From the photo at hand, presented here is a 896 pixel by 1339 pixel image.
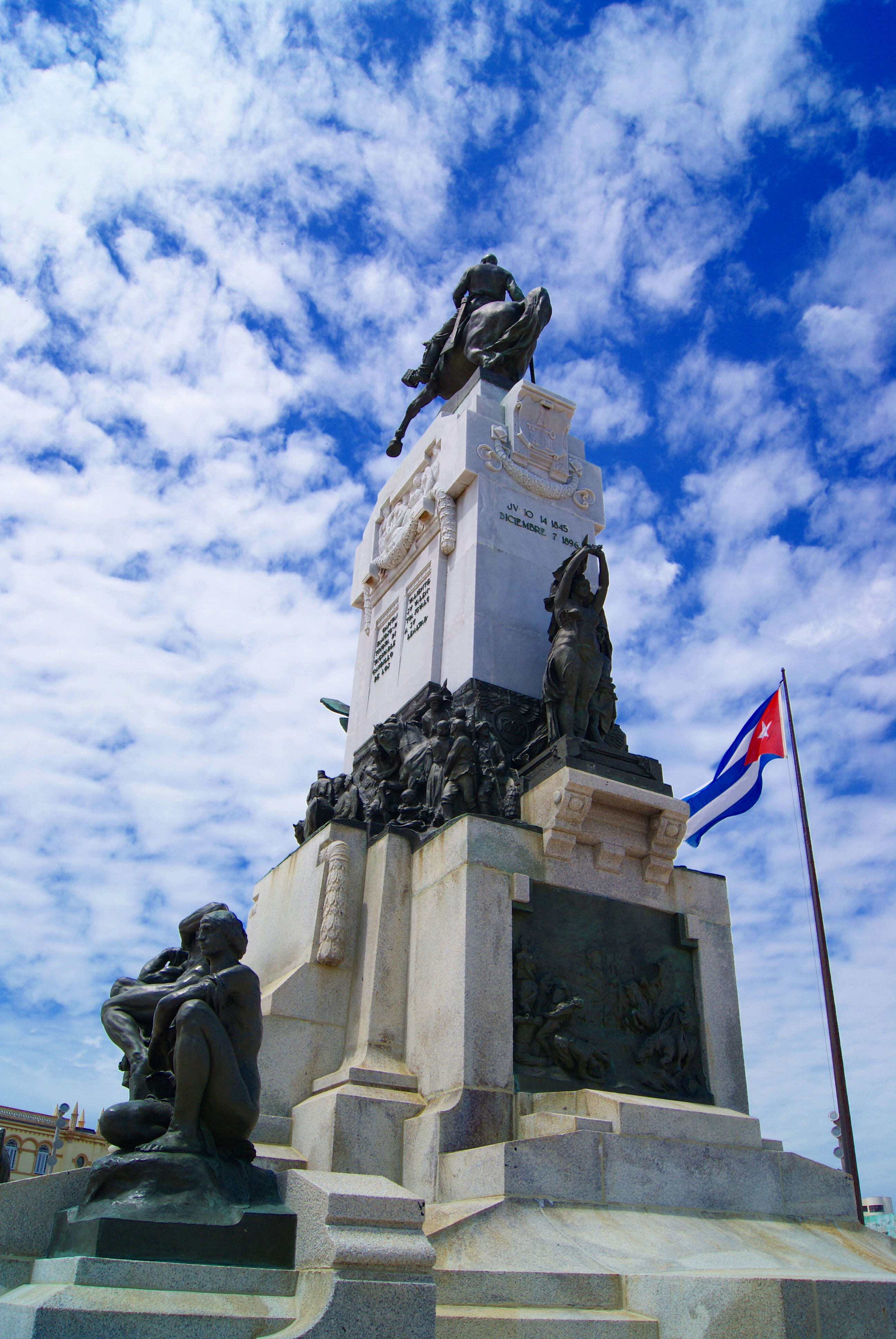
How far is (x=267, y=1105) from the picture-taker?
984 cm

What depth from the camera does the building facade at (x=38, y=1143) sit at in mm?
33438

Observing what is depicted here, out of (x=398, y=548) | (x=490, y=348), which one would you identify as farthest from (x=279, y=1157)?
(x=490, y=348)

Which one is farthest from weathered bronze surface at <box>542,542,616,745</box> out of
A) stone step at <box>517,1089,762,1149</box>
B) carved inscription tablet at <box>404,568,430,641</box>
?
stone step at <box>517,1089,762,1149</box>

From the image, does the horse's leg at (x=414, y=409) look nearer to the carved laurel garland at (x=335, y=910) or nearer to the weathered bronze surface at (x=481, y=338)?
the weathered bronze surface at (x=481, y=338)

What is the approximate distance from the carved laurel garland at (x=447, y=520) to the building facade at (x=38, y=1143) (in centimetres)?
2696

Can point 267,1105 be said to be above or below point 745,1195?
above

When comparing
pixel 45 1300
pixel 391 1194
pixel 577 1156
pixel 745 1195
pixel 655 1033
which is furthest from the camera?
pixel 655 1033

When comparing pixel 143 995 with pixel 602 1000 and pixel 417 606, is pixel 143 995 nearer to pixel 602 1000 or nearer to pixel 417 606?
pixel 602 1000

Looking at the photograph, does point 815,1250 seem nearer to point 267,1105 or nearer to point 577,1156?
point 577,1156

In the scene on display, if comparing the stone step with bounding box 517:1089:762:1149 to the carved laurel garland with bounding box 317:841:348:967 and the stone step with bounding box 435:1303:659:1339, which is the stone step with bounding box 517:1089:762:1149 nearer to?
the stone step with bounding box 435:1303:659:1339

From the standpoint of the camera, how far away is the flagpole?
15242mm

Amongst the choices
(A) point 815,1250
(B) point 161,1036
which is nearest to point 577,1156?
(A) point 815,1250

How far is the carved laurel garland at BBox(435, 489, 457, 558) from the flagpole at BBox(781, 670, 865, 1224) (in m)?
6.09

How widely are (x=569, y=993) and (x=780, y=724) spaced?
7365 mm
